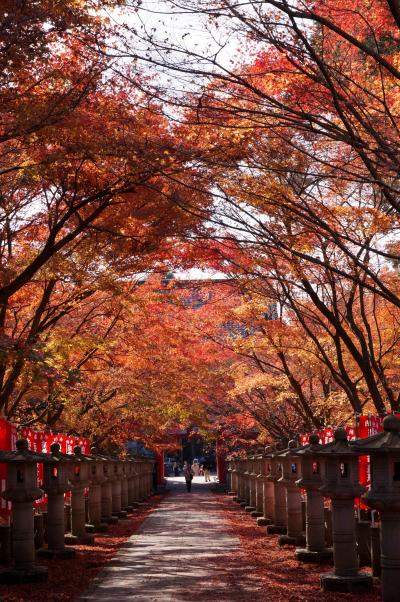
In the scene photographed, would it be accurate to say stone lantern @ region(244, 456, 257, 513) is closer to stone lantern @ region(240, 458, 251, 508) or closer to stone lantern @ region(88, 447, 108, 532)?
stone lantern @ region(240, 458, 251, 508)

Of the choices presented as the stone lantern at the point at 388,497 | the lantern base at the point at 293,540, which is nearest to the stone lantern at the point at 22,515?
the stone lantern at the point at 388,497

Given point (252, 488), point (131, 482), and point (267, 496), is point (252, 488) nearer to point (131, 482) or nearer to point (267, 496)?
point (131, 482)

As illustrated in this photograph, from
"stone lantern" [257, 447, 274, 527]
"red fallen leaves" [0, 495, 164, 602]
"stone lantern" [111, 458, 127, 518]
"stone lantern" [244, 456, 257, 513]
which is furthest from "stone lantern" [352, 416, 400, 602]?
"stone lantern" [244, 456, 257, 513]

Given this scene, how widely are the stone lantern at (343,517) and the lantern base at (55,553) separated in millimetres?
5570

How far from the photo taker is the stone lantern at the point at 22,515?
12625 millimetres

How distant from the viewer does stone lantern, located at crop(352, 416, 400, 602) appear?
29.9ft

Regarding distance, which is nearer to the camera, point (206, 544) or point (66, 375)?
point (66, 375)

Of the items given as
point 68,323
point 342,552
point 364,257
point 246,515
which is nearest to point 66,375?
point 342,552

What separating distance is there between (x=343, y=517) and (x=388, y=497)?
2.88 metres

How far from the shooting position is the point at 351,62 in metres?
14.6

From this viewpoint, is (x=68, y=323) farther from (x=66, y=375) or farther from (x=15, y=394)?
(x=66, y=375)

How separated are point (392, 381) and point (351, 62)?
58.8 feet

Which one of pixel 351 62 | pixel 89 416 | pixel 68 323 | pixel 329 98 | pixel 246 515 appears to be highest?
pixel 351 62

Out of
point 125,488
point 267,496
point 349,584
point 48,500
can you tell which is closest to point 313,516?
point 349,584
